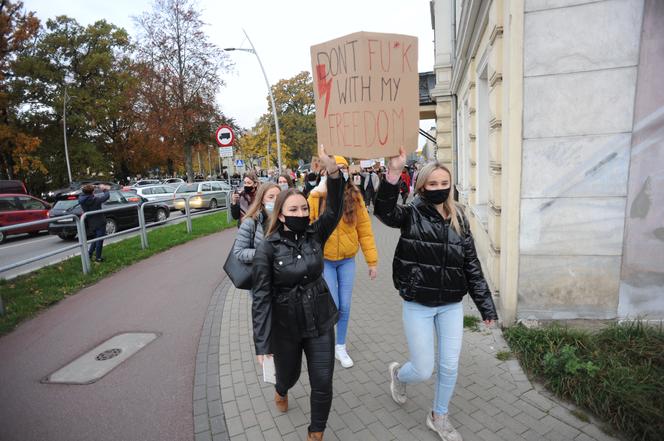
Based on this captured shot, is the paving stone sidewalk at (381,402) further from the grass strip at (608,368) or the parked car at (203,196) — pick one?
the parked car at (203,196)

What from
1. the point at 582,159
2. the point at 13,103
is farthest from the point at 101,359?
the point at 13,103

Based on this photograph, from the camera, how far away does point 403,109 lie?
112 inches

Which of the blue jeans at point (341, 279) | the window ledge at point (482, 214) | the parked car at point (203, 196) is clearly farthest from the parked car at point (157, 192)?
the blue jeans at point (341, 279)

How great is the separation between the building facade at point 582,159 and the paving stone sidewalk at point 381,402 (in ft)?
3.03

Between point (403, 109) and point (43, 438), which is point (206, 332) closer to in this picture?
point (43, 438)

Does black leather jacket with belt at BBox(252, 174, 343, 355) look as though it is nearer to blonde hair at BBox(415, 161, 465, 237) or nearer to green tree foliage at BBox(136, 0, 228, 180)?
blonde hair at BBox(415, 161, 465, 237)

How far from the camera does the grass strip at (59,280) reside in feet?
20.9

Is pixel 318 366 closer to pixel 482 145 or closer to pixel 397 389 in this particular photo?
pixel 397 389

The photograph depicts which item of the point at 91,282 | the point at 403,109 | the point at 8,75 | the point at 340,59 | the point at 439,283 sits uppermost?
the point at 8,75

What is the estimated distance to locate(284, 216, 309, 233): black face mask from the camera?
9.28ft

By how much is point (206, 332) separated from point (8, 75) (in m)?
43.1

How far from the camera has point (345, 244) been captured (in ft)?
12.7

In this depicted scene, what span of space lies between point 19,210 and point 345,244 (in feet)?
53.5

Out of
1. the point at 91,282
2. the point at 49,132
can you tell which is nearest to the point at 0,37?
the point at 49,132
